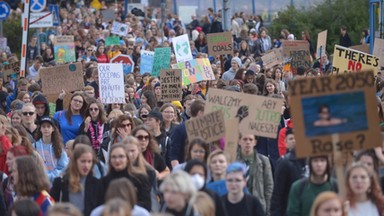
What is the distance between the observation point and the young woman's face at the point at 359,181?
9719mm

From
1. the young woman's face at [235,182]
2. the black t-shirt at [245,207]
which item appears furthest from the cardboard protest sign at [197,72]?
the young woman's face at [235,182]

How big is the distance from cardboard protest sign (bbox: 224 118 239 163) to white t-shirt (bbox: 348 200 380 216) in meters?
2.21

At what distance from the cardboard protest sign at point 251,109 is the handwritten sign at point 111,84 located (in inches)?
190

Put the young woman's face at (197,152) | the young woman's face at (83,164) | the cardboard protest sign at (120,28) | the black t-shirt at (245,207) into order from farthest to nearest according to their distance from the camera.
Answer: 1. the cardboard protest sign at (120,28)
2. the young woman's face at (197,152)
3. the young woman's face at (83,164)
4. the black t-shirt at (245,207)

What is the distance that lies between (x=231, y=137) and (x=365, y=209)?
8.08 ft

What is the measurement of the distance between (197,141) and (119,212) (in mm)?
3428

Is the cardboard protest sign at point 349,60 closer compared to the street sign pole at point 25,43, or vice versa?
the cardboard protest sign at point 349,60

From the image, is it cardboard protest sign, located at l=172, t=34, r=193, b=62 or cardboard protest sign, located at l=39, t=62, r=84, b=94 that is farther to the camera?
cardboard protest sign, located at l=172, t=34, r=193, b=62

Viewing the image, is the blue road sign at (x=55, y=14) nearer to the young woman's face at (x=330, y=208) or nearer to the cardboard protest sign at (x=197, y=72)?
the cardboard protest sign at (x=197, y=72)

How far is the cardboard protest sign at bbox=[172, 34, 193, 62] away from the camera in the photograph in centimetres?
2499

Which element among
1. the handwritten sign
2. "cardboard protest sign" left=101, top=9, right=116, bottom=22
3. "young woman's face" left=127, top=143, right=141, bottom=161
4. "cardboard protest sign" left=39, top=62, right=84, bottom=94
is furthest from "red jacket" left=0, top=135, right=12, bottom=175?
"cardboard protest sign" left=101, top=9, right=116, bottom=22

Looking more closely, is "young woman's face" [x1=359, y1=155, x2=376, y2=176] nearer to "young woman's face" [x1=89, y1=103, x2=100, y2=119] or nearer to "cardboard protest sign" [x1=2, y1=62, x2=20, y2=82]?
"young woman's face" [x1=89, y1=103, x2=100, y2=119]

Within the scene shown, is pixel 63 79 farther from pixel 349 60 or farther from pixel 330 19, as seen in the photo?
pixel 330 19

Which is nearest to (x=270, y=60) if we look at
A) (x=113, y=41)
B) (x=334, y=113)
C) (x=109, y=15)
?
(x=113, y=41)
